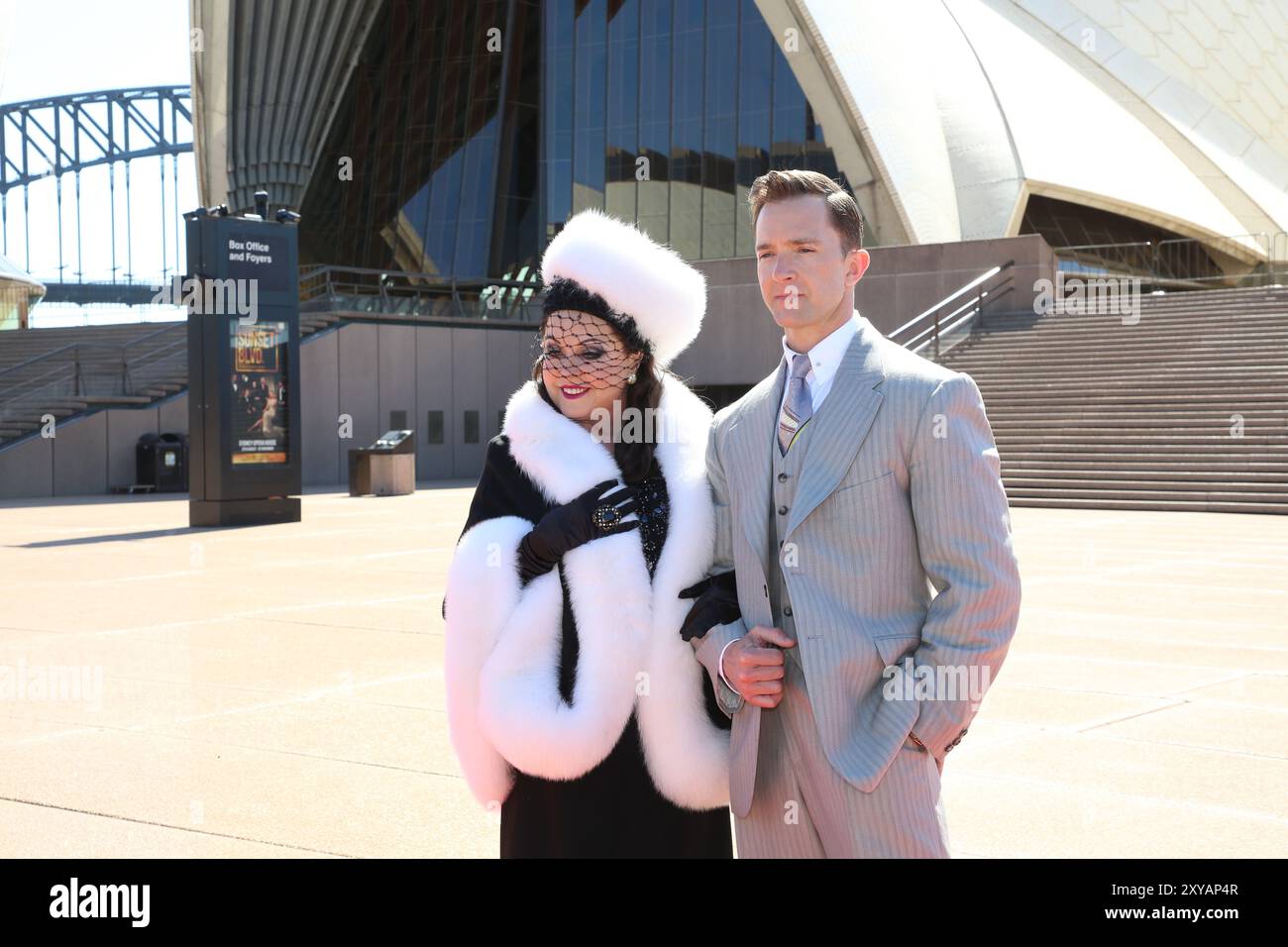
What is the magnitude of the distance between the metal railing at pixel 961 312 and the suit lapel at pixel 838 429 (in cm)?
2190

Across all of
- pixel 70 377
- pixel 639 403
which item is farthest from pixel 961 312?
pixel 639 403

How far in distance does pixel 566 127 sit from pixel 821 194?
3824cm

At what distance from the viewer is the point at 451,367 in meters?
28.7

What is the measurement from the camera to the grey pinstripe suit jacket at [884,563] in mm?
2408

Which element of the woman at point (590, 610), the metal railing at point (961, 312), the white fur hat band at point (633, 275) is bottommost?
the woman at point (590, 610)

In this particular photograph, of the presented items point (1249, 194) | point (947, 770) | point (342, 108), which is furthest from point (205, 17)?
point (947, 770)

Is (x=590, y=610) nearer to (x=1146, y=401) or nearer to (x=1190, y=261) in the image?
(x=1146, y=401)

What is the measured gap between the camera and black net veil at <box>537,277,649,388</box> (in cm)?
303

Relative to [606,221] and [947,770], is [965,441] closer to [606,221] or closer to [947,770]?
[606,221]

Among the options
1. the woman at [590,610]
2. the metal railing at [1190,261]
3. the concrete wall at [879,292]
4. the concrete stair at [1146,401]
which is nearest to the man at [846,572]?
the woman at [590,610]

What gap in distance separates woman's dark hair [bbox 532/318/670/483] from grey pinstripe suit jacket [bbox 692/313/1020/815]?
0.39m

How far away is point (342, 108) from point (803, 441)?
45.0 m

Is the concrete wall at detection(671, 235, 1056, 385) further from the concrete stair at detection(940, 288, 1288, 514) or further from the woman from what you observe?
the woman

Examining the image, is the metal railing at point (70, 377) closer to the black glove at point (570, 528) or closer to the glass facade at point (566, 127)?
the glass facade at point (566, 127)
